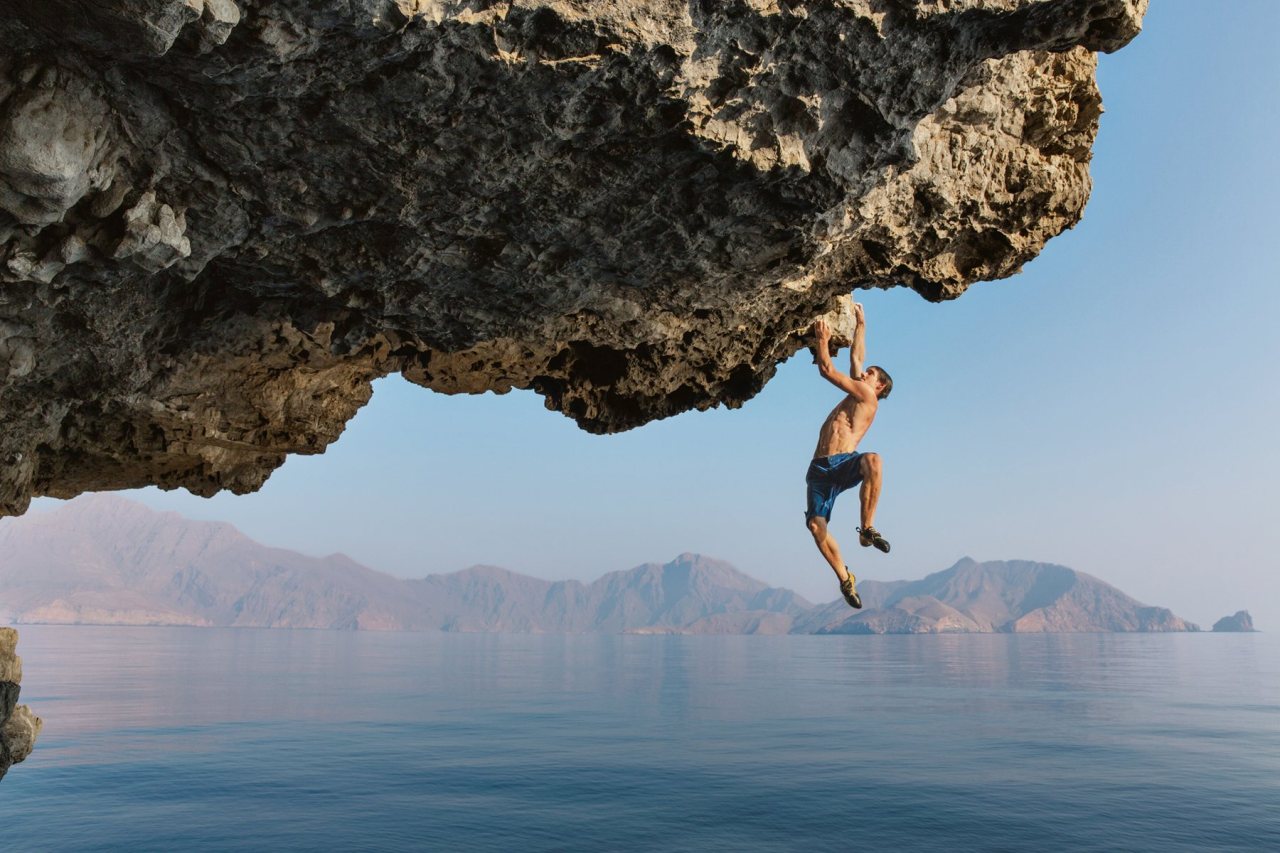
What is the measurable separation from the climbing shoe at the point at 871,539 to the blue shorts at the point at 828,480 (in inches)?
19.9

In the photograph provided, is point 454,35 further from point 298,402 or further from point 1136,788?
point 1136,788

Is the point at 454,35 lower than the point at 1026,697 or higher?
higher

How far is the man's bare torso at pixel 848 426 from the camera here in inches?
396

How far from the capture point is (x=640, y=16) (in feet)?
16.0

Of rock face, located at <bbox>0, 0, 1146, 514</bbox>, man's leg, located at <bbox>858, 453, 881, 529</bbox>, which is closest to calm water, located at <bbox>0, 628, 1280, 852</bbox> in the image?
man's leg, located at <bbox>858, 453, 881, 529</bbox>

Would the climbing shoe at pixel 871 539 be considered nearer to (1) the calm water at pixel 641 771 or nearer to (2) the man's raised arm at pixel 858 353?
(2) the man's raised arm at pixel 858 353

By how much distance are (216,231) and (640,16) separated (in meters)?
3.37

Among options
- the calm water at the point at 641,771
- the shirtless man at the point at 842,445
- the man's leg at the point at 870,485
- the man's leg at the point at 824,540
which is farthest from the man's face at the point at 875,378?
the calm water at the point at 641,771

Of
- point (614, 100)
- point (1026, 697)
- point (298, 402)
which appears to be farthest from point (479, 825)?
point (1026, 697)

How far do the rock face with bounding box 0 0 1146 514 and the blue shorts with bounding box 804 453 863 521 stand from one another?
5.30 ft

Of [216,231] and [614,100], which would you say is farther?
[216,231]

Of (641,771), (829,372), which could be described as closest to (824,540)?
(829,372)

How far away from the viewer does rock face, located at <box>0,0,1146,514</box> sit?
4715 millimetres

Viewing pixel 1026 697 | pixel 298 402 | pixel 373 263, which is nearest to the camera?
pixel 373 263
